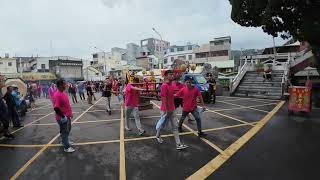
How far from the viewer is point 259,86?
916 inches

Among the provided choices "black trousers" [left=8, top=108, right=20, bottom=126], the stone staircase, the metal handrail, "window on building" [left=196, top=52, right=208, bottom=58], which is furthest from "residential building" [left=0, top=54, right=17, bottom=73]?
"black trousers" [left=8, top=108, right=20, bottom=126]

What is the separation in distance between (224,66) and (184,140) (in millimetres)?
52060

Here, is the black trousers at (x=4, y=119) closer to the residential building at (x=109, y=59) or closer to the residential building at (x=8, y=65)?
the residential building at (x=8, y=65)

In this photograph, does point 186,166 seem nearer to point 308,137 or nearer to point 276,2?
point 308,137

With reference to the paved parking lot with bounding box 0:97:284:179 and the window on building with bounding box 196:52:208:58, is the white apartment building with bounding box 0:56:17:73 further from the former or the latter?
the paved parking lot with bounding box 0:97:284:179

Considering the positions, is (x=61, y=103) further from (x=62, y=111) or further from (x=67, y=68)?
(x=67, y=68)

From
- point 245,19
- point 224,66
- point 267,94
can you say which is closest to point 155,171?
point 245,19

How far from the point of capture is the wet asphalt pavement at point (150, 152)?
5977 mm

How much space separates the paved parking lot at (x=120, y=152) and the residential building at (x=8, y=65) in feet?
231

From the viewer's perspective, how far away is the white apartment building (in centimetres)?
7376

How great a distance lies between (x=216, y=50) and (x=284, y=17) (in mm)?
54978

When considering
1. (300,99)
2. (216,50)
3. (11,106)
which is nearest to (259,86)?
(300,99)

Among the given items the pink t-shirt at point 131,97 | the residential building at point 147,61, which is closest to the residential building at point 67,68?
the residential building at point 147,61

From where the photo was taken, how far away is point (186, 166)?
6.22 meters
